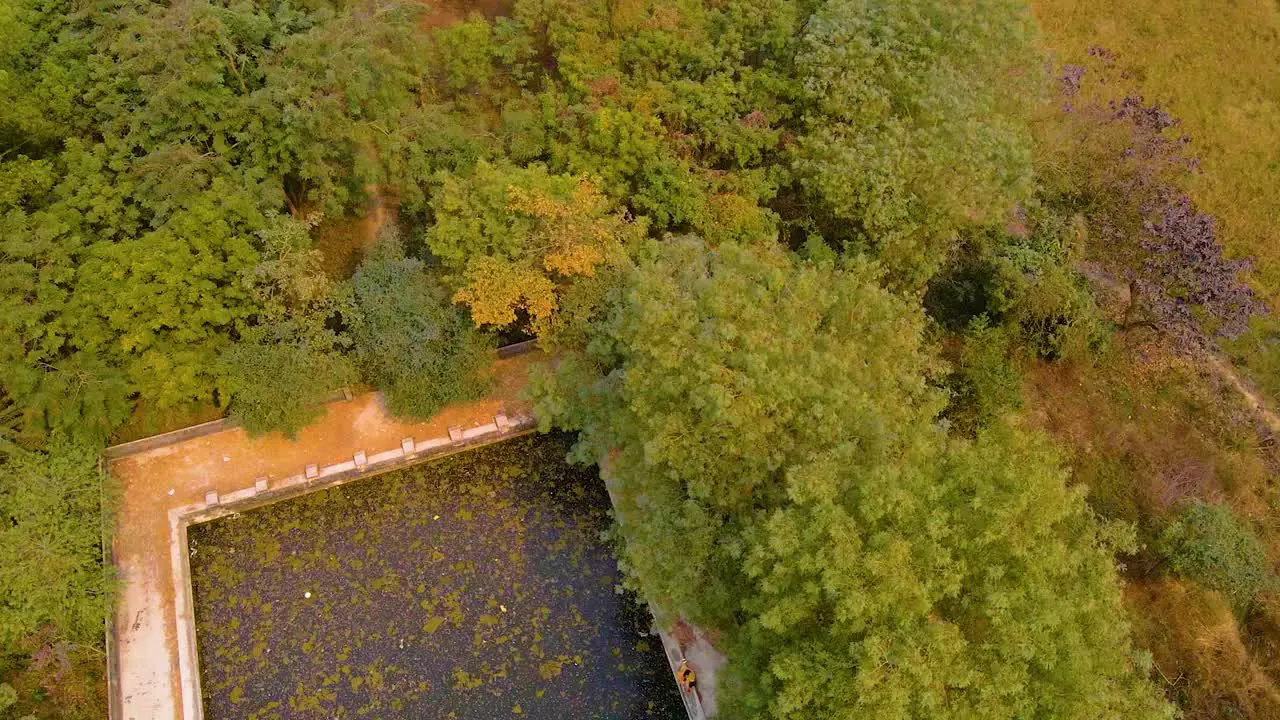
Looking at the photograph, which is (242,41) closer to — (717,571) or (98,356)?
(98,356)

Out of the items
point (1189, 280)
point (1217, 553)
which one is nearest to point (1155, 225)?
point (1189, 280)

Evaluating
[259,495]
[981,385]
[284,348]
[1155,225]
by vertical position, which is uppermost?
[1155,225]

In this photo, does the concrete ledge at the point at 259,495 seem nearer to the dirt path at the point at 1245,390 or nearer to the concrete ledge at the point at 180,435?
the concrete ledge at the point at 180,435

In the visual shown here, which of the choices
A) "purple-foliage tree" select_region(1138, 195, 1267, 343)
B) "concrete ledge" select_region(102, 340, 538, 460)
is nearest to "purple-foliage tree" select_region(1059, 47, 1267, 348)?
"purple-foliage tree" select_region(1138, 195, 1267, 343)

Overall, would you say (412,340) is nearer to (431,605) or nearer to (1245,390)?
(431,605)

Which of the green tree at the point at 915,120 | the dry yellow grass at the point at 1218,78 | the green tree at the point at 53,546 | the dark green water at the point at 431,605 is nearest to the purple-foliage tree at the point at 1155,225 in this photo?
the dry yellow grass at the point at 1218,78

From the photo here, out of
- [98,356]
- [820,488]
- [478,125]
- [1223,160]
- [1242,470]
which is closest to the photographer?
[820,488]


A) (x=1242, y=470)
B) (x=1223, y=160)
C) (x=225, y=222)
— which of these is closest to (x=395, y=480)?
(x=225, y=222)
